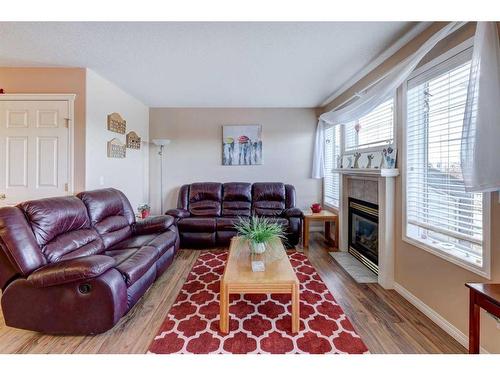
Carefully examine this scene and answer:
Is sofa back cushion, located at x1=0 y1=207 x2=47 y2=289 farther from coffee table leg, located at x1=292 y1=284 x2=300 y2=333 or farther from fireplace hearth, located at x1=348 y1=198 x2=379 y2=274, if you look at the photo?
fireplace hearth, located at x1=348 y1=198 x2=379 y2=274

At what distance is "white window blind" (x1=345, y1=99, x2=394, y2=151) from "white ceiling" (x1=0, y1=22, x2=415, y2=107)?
0.62 m

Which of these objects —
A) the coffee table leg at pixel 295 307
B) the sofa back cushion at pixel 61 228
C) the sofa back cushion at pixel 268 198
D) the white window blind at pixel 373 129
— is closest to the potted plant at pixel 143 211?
the sofa back cushion at pixel 61 228

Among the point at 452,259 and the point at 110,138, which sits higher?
the point at 110,138

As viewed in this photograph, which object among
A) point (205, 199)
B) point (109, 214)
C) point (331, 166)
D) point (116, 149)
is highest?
point (116, 149)

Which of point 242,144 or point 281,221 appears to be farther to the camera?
point 242,144

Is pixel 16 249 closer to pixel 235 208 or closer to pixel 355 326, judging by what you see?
pixel 355 326

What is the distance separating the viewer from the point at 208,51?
253 cm


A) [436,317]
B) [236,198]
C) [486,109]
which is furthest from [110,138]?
[436,317]

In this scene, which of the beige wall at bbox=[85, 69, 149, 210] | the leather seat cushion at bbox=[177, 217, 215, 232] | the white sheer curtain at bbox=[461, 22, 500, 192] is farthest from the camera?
the leather seat cushion at bbox=[177, 217, 215, 232]

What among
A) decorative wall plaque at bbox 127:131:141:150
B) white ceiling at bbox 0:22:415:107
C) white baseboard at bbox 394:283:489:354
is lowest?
white baseboard at bbox 394:283:489:354

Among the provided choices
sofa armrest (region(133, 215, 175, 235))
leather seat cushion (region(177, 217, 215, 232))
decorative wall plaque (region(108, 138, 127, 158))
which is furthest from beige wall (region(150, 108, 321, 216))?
sofa armrest (region(133, 215, 175, 235))

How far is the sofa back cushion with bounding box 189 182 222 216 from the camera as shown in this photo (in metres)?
4.36

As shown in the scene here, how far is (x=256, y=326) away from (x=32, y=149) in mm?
3464

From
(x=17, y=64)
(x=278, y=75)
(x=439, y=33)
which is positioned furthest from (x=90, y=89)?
(x=439, y=33)
